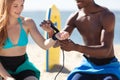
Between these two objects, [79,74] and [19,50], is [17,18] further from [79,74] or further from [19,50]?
[79,74]

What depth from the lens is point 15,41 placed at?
12.4 feet

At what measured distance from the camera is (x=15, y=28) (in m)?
3.83

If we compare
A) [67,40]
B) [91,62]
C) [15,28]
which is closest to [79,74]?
[91,62]

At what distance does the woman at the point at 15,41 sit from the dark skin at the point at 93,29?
7.4 inches

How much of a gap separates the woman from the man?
31 centimetres

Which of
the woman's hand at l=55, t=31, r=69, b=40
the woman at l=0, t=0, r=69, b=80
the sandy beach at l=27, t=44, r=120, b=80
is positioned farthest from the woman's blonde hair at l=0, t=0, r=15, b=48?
the sandy beach at l=27, t=44, r=120, b=80

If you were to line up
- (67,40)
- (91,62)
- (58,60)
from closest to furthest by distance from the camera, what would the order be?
(67,40), (91,62), (58,60)

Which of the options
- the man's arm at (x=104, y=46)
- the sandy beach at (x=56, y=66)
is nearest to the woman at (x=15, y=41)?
the man's arm at (x=104, y=46)

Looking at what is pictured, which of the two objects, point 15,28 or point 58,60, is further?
point 58,60

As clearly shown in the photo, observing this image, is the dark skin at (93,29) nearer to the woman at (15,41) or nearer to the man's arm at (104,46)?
the man's arm at (104,46)

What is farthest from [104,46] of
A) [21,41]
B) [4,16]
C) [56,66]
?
[56,66]

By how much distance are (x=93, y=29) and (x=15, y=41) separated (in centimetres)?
68

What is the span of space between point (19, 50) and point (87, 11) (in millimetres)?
697

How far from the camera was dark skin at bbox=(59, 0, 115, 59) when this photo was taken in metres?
3.71
